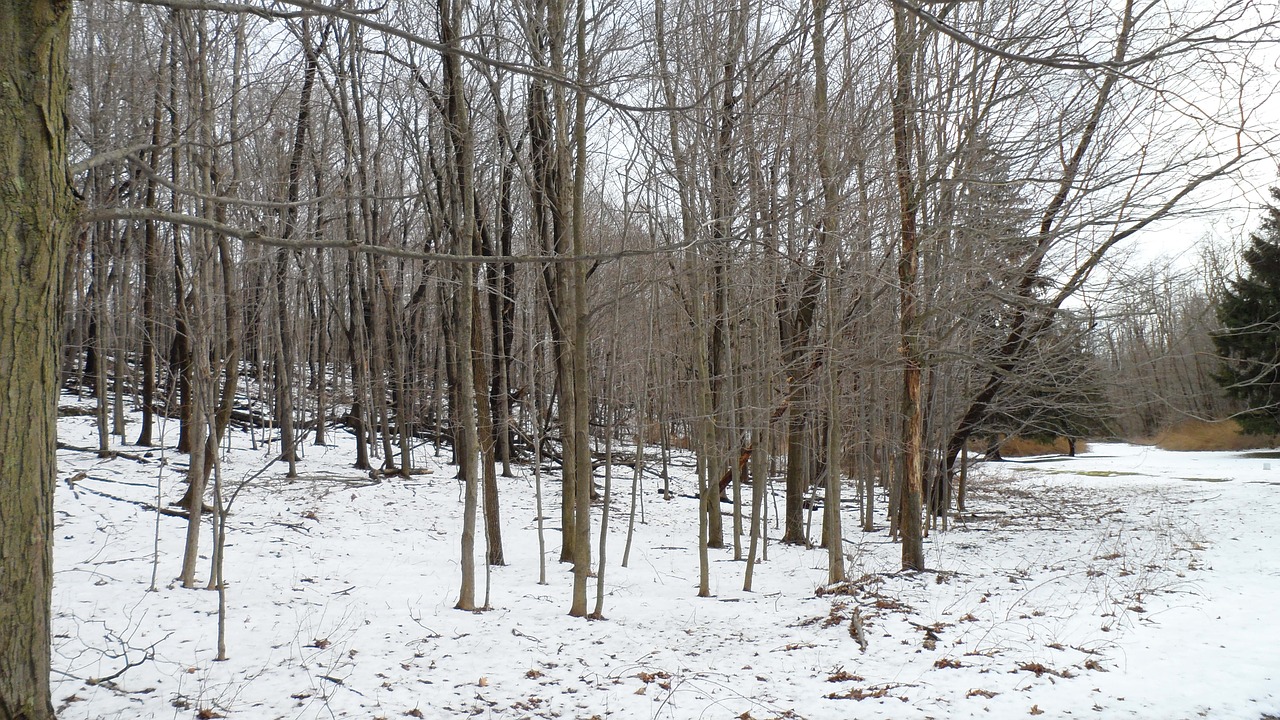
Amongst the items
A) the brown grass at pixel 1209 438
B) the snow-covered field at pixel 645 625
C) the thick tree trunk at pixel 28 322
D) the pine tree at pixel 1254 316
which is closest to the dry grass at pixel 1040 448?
the brown grass at pixel 1209 438

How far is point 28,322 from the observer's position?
225 centimetres

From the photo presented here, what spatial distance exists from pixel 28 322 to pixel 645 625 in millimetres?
6032

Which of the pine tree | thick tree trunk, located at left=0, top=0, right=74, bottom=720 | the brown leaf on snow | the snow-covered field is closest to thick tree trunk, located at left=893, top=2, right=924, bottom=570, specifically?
the snow-covered field

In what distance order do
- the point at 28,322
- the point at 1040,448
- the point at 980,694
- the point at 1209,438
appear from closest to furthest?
the point at 28,322 → the point at 980,694 → the point at 1209,438 → the point at 1040,448

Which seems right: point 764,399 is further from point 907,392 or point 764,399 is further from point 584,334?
point 584,334

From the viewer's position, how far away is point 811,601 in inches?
318

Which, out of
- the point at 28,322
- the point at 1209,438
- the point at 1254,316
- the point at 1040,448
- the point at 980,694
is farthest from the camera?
the point at 1040,448

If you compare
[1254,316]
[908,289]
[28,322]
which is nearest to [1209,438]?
[1254,316]

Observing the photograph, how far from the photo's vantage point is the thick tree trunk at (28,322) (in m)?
2.20

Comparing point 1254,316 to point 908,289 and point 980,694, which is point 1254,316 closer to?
point 908,289

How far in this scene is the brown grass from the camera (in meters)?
26.6

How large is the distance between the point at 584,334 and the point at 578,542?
2.06 m

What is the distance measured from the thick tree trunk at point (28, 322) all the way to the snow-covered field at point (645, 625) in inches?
104

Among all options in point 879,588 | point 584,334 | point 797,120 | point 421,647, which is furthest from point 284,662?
point 797,120
